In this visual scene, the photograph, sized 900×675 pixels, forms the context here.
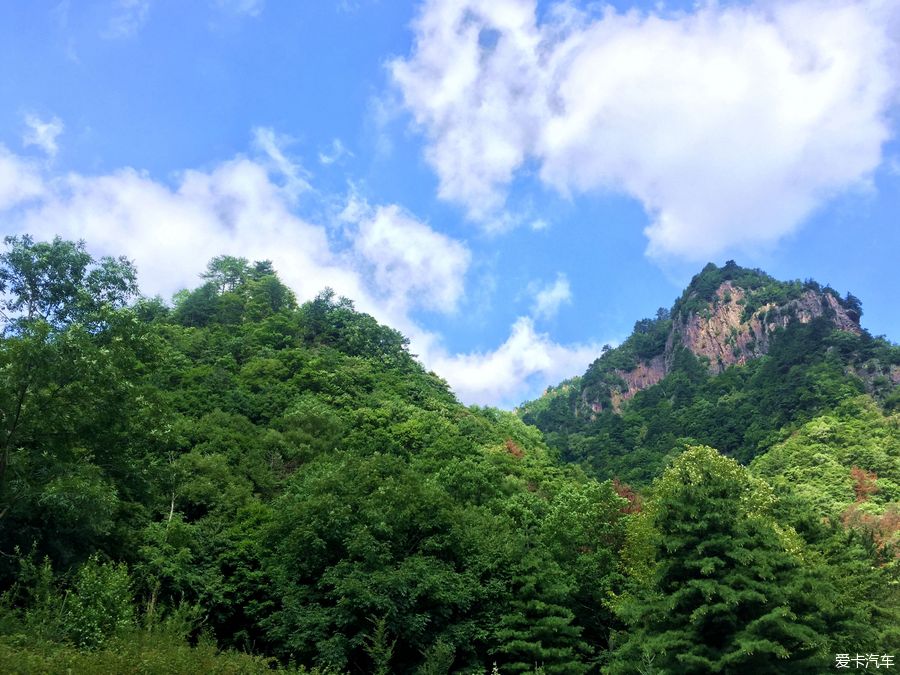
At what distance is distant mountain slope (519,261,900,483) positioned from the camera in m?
77.8

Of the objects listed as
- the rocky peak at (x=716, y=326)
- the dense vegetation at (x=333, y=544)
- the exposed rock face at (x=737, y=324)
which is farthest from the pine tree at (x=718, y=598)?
the rocky peak at (x=716, y=326)

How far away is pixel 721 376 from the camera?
353ft

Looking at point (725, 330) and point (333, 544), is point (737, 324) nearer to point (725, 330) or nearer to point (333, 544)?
point (725, 330)

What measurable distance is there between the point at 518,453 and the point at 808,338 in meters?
64.8

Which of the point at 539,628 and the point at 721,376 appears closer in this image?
the point at 539,628

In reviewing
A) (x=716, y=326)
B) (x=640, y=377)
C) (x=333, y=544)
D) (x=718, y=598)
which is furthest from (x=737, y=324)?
(x=718, y=598)

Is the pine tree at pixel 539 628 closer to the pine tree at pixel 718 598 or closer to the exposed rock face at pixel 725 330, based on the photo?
the pine tree at pixel 718 598

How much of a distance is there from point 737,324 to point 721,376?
50.9 ft

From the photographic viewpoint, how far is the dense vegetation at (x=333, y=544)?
1656 cm

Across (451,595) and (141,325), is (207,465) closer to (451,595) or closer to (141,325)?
(141,325)

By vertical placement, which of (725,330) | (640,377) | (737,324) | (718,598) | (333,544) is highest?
(737,324)

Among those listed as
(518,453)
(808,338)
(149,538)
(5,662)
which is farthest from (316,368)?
(808,338)

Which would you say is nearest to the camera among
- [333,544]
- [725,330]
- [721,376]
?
[333,544]

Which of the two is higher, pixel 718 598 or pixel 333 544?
pixel 333 544
